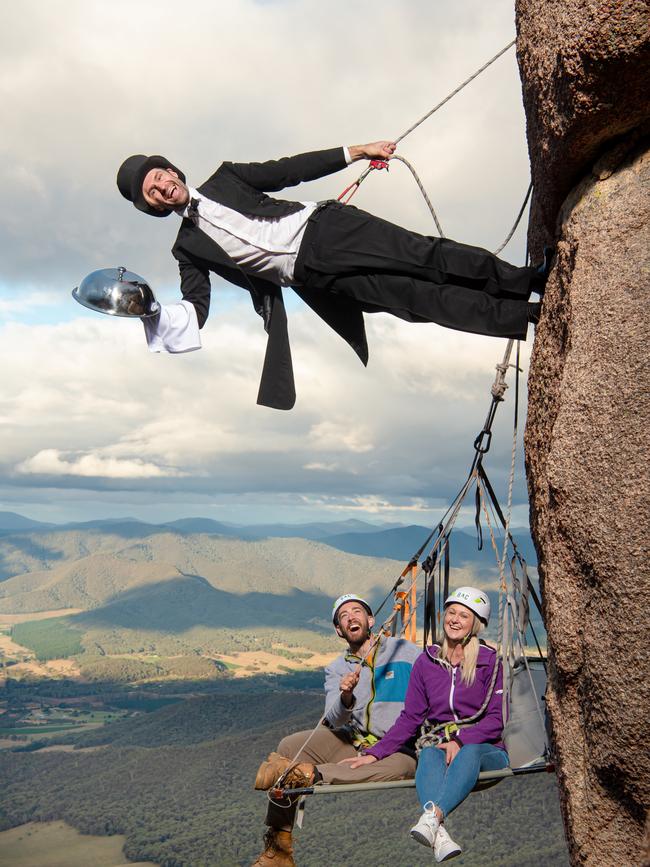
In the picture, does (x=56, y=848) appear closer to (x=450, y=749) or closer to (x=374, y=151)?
(x=450, y=749)

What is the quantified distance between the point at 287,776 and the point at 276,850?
1.19m

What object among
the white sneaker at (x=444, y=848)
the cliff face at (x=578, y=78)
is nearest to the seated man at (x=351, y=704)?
the white sneaker at (x=444, y=848)

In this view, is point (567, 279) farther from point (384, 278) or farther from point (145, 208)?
point (145, 208)

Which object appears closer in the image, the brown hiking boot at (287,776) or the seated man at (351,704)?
the brown hiking boot at (287,776)

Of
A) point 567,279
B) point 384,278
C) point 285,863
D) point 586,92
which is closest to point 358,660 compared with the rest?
point 285,863

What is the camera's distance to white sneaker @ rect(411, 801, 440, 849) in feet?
18.7

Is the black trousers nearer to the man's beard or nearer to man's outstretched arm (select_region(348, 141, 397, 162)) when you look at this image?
man's outstretched arm (select_region(348, 141, 397, 162))

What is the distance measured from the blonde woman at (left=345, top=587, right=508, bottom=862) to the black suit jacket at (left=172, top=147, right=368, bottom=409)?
227cm

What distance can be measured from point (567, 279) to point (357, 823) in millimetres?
106890

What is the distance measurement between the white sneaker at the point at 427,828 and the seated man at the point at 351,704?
48.6 inches

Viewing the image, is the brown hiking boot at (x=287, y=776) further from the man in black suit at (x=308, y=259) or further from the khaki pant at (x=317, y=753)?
the man in black suit at (x=308, y=259)

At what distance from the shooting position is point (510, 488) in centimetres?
649

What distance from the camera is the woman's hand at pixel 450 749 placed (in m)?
6.45

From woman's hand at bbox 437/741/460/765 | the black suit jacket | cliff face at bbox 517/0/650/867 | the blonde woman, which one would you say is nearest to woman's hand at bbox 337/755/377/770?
the blonde woman
